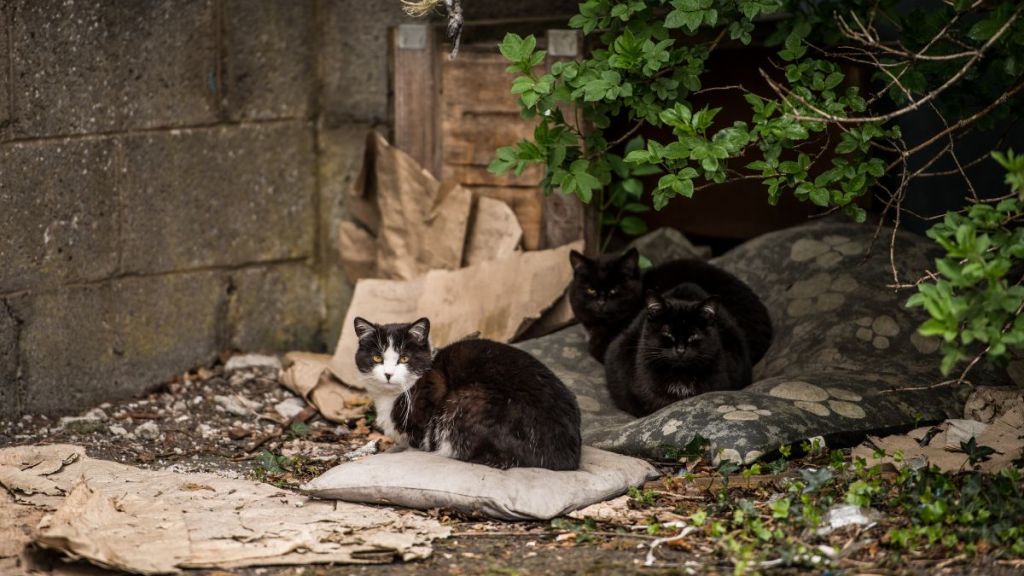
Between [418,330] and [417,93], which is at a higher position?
[417,93]

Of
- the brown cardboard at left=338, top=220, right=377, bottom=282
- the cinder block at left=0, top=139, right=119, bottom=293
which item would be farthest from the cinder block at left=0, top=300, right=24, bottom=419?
the brown cardboard at left=338, top=220, right=377, bottom=282

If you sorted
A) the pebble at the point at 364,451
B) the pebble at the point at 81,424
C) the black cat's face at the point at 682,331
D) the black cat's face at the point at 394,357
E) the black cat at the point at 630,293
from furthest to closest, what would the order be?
1. the black cat at the point at 630,293
2. the pebble at the point at 81,424
3. the pebble at the point at 364,451
4. the black cat's face at the point at 682,331
5. the black cat's face at the point at 394,357

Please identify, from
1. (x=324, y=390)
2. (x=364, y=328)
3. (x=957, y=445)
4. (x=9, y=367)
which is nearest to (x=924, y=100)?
(x=957, y=445)

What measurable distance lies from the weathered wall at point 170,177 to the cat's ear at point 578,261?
1415 millimetres

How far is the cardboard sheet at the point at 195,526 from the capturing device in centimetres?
379

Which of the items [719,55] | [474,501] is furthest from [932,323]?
[719,55]

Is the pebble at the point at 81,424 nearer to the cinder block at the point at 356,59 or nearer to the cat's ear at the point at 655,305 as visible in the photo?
the cinder block at the point at 356,59

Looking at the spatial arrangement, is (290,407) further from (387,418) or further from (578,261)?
(578,261)

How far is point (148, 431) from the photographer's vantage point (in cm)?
558

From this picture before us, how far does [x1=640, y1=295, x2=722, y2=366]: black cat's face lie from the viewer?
198 inches

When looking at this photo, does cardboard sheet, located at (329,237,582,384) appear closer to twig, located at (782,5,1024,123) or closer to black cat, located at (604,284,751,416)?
black cat, located at (604,284,751,416)

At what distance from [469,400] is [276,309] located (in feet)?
7.58

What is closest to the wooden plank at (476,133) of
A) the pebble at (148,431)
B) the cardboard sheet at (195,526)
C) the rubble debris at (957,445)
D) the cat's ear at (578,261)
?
the cat's ear at (578,261)

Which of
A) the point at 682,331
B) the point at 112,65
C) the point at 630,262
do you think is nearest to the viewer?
the point at 682,331
